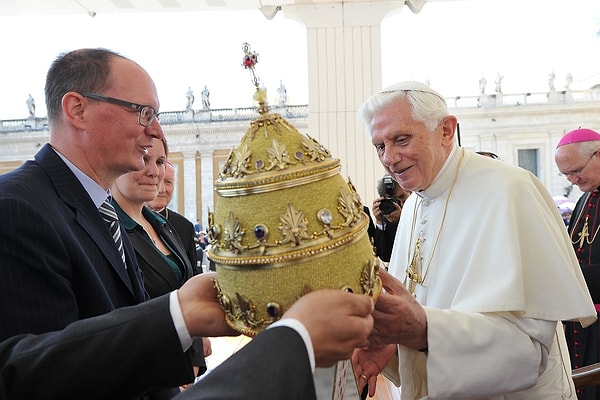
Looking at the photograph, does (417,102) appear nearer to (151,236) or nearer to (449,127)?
(449,127)

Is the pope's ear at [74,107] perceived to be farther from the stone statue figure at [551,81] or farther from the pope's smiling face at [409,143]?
the stone statue figure at [551,81]

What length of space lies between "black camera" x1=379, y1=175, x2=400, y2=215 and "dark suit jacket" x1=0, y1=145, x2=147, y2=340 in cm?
280

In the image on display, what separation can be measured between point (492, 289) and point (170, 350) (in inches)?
43.1

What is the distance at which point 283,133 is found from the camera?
1071mm

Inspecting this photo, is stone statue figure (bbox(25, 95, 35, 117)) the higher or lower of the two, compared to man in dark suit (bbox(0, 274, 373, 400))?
higher

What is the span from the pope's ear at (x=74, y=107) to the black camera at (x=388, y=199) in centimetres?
287

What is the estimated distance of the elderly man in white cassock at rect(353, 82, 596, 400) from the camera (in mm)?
1620

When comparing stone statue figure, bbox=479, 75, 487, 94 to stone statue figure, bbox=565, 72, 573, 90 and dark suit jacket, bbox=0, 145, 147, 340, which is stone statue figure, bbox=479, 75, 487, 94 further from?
dark suit jacket, bbox=0, 145, 147, 340

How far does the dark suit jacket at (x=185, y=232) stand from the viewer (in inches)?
130

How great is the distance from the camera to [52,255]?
1202mm

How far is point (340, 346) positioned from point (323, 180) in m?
0.32

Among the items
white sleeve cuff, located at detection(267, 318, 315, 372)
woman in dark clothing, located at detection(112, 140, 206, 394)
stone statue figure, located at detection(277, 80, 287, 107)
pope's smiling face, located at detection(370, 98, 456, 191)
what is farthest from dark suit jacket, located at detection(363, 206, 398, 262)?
stone statue figure, located at detection(277, 80, 287, 107)

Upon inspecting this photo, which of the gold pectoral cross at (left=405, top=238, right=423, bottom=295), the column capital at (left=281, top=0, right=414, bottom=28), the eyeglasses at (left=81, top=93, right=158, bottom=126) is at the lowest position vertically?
the gold pectoral cross at (left=405, top=238, right=423, bottom=295)

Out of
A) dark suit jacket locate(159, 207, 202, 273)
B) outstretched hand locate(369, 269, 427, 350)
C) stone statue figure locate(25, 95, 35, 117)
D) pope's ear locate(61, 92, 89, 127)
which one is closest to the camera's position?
outstretched hand locate(369, 269, 427, 350)
